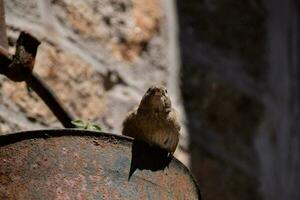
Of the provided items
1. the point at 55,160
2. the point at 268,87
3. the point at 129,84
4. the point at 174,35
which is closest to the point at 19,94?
the point at 129,84

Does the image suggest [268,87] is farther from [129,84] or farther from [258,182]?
[129,84]

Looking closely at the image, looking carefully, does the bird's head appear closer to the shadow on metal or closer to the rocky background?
the shadow on metal

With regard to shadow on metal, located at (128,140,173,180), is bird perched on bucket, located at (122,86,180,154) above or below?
above

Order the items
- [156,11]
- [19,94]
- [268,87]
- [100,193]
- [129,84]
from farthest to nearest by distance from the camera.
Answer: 1. [268,87]
2. [156,11]
3. [129,84]
4. [19,94]
5. [100,193]

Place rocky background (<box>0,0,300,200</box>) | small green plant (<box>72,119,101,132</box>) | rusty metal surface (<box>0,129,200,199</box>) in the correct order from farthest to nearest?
rocky background (<box>0,0,300,200</box>)
small green plant (<box>72,119,101,132</box>)
rusty metal surface (<box>0,129,200,199</box>)

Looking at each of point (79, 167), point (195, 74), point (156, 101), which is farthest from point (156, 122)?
Result: point (195, 74)

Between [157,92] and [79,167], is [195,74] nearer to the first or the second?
[157,92]

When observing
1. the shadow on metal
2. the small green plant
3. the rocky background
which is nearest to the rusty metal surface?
the shadow on metal

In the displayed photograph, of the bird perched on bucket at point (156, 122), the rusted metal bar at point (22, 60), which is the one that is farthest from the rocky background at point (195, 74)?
the bird perched on bucket at point (156, 122)
